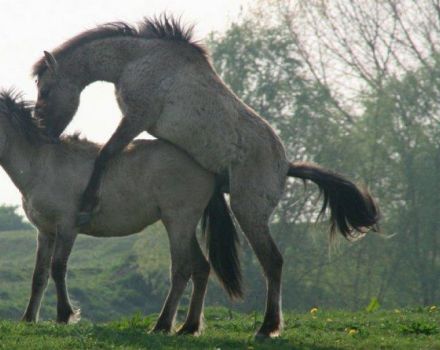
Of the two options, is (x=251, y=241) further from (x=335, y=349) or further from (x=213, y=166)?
(x=335, y=349)

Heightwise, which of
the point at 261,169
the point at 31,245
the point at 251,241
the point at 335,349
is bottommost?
the point at 335,349

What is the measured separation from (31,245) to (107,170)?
92.2ft

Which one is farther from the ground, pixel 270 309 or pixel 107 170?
pixel 107 170

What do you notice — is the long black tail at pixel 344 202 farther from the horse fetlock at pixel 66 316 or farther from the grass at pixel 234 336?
the horse fetlock at pixel 66 316

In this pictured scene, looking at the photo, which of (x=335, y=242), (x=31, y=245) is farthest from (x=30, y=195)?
(x=31, y=245)

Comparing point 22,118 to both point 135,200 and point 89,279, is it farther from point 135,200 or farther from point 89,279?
point 89,279

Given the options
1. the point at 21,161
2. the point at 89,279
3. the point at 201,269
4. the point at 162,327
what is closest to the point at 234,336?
the point at 162,327

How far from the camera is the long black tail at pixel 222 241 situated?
13.5 meters

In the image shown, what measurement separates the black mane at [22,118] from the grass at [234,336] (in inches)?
93.3

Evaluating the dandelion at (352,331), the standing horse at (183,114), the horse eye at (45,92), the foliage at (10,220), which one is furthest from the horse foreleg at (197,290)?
the foliage at (10,220)

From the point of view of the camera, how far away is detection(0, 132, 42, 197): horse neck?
13148 millimetres

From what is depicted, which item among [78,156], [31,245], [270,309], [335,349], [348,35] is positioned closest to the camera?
[335,349]

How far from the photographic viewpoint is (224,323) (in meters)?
14.1

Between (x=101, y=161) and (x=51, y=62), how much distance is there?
164 cm
